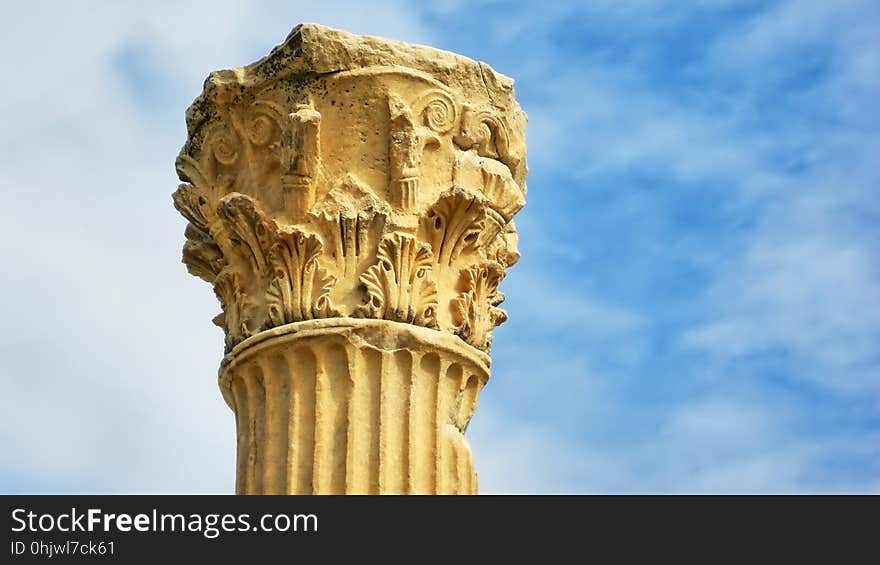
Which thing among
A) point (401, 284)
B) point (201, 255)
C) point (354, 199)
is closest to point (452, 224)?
point (401, 284)

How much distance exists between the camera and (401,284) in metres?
14.5

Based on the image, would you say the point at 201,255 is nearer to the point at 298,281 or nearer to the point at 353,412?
the point at 298,281

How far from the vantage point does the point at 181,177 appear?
15.7 m

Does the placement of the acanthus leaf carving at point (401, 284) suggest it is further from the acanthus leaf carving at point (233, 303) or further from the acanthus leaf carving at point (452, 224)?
the acanthus leaf carving at point (233, 303)

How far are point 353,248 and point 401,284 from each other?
0.49m

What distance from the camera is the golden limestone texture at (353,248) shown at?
14.3 metres

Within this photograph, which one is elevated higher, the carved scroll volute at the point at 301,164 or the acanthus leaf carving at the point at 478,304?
the carved scroll volute at the point at 301,164

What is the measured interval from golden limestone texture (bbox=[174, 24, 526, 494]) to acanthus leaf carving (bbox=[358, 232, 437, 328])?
0.04 feet

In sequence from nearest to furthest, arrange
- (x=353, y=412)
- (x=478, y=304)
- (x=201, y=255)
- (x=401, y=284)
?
(x=353, y=412), (x=401, y=284), (x=478, y=304), (x=201, y=255)

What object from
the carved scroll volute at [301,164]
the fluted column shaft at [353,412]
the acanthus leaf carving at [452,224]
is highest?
the carved scroll volute at [301,164]

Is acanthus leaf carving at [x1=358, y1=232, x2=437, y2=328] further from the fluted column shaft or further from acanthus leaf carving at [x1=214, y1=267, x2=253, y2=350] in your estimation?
acanthus leaf carving at [x1=214, y1=267, x2=253, y2=350]

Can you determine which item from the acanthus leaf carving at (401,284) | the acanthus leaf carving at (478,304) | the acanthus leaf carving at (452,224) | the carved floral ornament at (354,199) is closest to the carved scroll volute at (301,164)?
the carved floral ornament at (354,199)

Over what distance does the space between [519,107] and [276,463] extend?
3.91 m

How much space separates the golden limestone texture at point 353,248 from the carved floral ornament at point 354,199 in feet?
0.05
